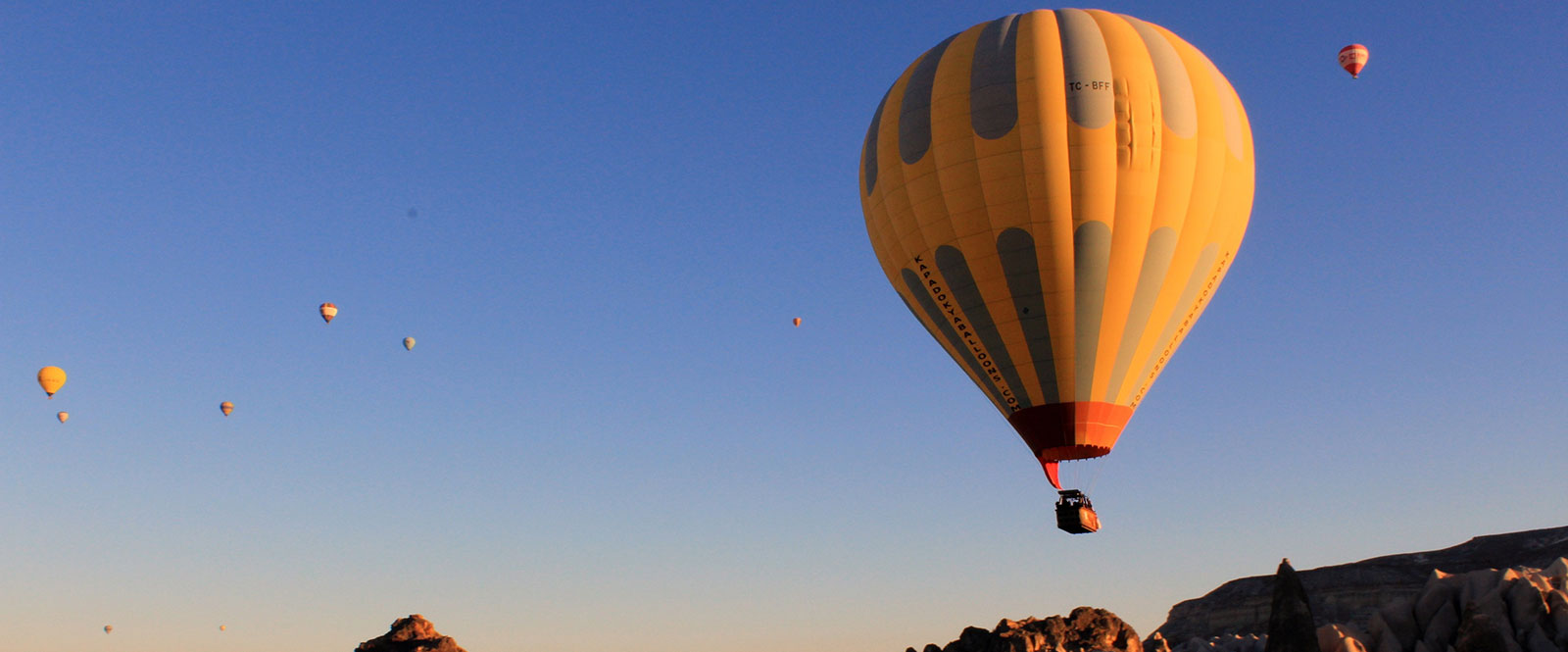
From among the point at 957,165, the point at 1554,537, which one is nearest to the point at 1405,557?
the point at 1554,537

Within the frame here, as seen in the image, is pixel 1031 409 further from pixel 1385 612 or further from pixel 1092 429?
pixel 1385 612

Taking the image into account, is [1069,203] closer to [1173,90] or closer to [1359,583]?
[1173,90]

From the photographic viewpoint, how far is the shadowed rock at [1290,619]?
37.1m

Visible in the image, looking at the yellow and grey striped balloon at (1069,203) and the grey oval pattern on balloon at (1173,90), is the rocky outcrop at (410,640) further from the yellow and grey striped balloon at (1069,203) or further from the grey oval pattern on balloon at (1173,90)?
the grey oval pattern on balloon at (1173,90)

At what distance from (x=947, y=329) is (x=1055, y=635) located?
44980mm

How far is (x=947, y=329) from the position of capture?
139 feet

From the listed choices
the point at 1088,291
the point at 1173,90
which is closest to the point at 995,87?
the point at 1173,90

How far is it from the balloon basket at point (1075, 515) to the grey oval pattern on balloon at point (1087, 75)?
36.8ft

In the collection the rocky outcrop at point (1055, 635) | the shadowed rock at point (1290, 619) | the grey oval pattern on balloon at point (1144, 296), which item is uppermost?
the grey oval pattern on balloon at point (1144, 296)

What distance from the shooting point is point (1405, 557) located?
418 feet

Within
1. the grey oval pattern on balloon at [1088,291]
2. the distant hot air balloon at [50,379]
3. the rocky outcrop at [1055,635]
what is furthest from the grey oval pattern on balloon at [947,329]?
the distant hot air balloon at [50,379]

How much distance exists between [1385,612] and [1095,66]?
60.9 ft

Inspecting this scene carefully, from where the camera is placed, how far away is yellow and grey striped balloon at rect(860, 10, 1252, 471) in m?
38.9

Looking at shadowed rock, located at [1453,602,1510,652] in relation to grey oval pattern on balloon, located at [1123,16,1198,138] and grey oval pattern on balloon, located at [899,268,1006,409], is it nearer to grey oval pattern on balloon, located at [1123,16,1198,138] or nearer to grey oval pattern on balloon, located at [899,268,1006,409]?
grey oval pattern on balloon, located at [899,268,1006,409]
